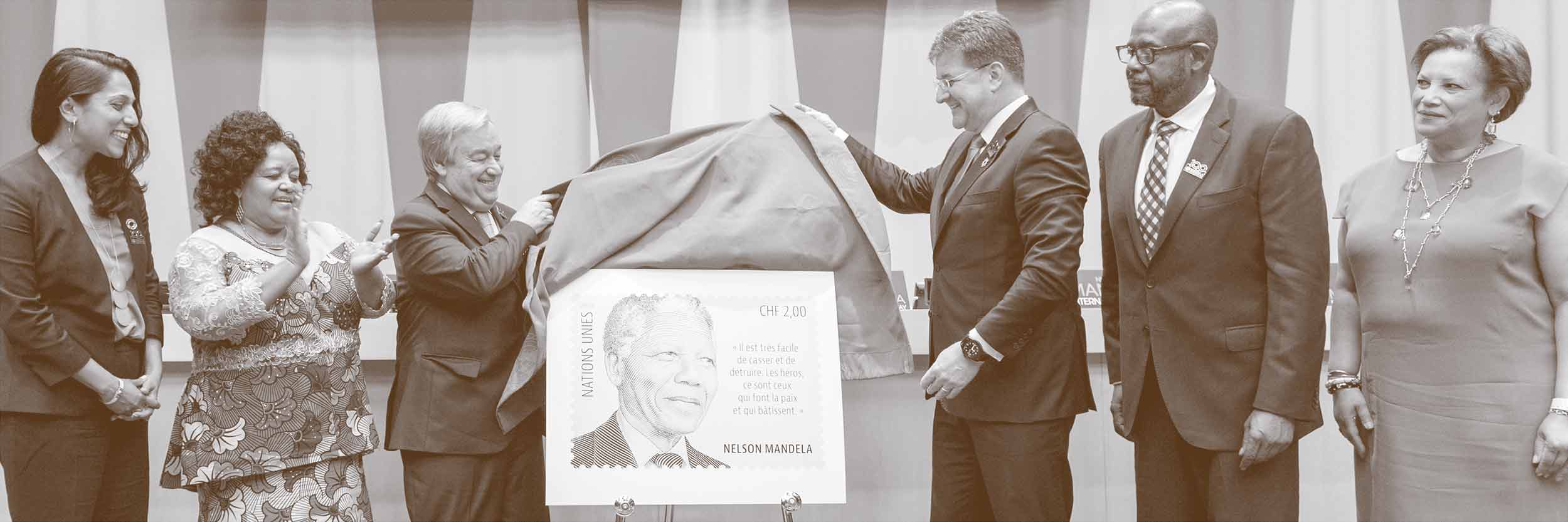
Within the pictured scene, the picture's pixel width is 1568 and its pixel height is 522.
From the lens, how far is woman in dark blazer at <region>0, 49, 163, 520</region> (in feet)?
8.56

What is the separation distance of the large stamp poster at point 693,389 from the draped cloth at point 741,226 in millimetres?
49

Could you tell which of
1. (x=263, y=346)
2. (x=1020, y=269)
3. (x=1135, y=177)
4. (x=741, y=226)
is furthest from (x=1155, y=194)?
(x=263, y=346)

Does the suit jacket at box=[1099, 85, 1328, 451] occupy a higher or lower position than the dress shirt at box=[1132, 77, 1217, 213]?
lower

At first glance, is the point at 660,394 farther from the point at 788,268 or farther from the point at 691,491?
the point at 788,268

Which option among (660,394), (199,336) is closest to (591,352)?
(660,394)

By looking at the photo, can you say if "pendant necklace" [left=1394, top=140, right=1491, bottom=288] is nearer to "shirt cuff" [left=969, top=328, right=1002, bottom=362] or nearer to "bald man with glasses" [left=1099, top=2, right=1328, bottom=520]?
"bald man with glasses" [left=1099, top=2, right=1328, bottom=520]

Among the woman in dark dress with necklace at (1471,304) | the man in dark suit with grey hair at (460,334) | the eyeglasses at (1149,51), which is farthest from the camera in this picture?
the man in dark suit with grey hair at (460,334)

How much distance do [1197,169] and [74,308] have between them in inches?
99.7

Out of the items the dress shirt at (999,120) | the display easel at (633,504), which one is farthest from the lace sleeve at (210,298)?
the dress shirt at (999,120)

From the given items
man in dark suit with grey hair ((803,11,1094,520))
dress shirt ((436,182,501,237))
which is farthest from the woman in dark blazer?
man in dark suit with grey hair ((803,11,1094,520))

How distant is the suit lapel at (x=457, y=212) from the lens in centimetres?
268

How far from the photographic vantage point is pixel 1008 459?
2.58 metres

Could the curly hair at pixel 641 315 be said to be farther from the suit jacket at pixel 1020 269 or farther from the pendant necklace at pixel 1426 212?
the pendant necklace at pixel 1426 212

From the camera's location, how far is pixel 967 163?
8.85ft
